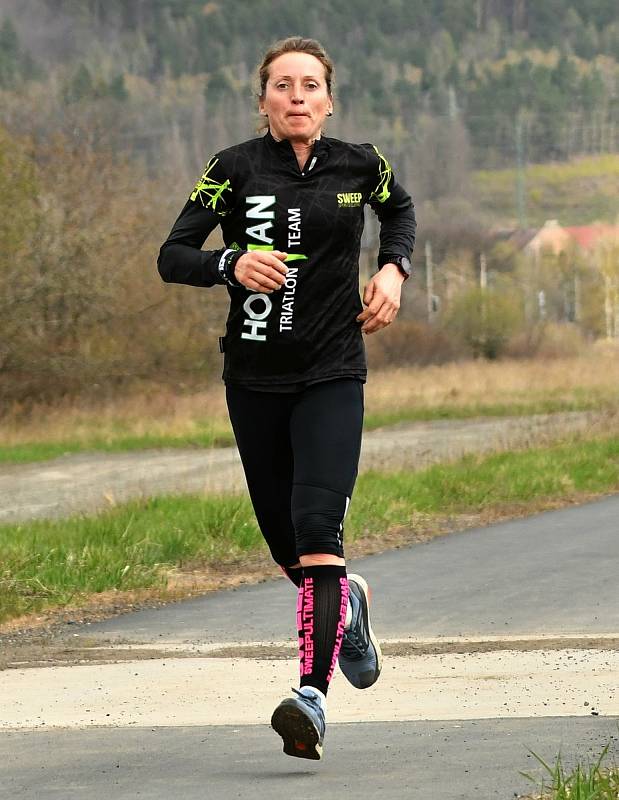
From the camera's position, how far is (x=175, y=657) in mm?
7590

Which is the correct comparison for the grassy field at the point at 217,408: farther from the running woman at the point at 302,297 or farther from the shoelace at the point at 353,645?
the running woman at the point at 302,297

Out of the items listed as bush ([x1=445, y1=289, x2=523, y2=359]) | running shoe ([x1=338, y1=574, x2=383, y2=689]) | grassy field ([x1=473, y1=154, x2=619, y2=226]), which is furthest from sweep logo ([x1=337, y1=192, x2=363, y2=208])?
grassy field ([x1=473, y1=154, x2=619, y2=226])

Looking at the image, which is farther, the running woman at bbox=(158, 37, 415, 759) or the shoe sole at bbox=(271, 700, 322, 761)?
the running woman at bbox=(158, 37, 415, 759)

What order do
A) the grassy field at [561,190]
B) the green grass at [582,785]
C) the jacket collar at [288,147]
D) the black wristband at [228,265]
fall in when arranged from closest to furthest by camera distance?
the green grass at [582,785] < the black wristband at [228,265] < the jacket collar at [288,147] < the grassy field at [561,190]

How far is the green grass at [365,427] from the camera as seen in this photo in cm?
2800

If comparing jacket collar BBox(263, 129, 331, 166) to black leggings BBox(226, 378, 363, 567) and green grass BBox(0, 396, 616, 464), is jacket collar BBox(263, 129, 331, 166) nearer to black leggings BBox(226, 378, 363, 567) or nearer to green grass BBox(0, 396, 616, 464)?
black leggings BBox(226, 378, 363, 567)

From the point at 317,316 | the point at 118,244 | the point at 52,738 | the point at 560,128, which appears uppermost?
the point at 317,316

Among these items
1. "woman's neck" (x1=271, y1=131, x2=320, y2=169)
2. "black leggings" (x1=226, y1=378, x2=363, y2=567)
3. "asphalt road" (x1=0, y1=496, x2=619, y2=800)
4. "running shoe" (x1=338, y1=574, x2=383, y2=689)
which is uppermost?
"woman's neck" (x1=271, y1=131, x2=320, y2=169)

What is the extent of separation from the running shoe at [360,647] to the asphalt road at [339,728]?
0.59 ft

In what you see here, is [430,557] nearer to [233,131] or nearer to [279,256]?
[279,256]

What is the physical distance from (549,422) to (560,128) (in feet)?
565

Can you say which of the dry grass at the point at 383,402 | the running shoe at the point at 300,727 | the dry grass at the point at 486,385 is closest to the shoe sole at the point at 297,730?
the running shoe at the point at 300,727

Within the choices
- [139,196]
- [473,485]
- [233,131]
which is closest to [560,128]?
[233,131]

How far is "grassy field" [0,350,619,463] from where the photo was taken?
29625 mm
